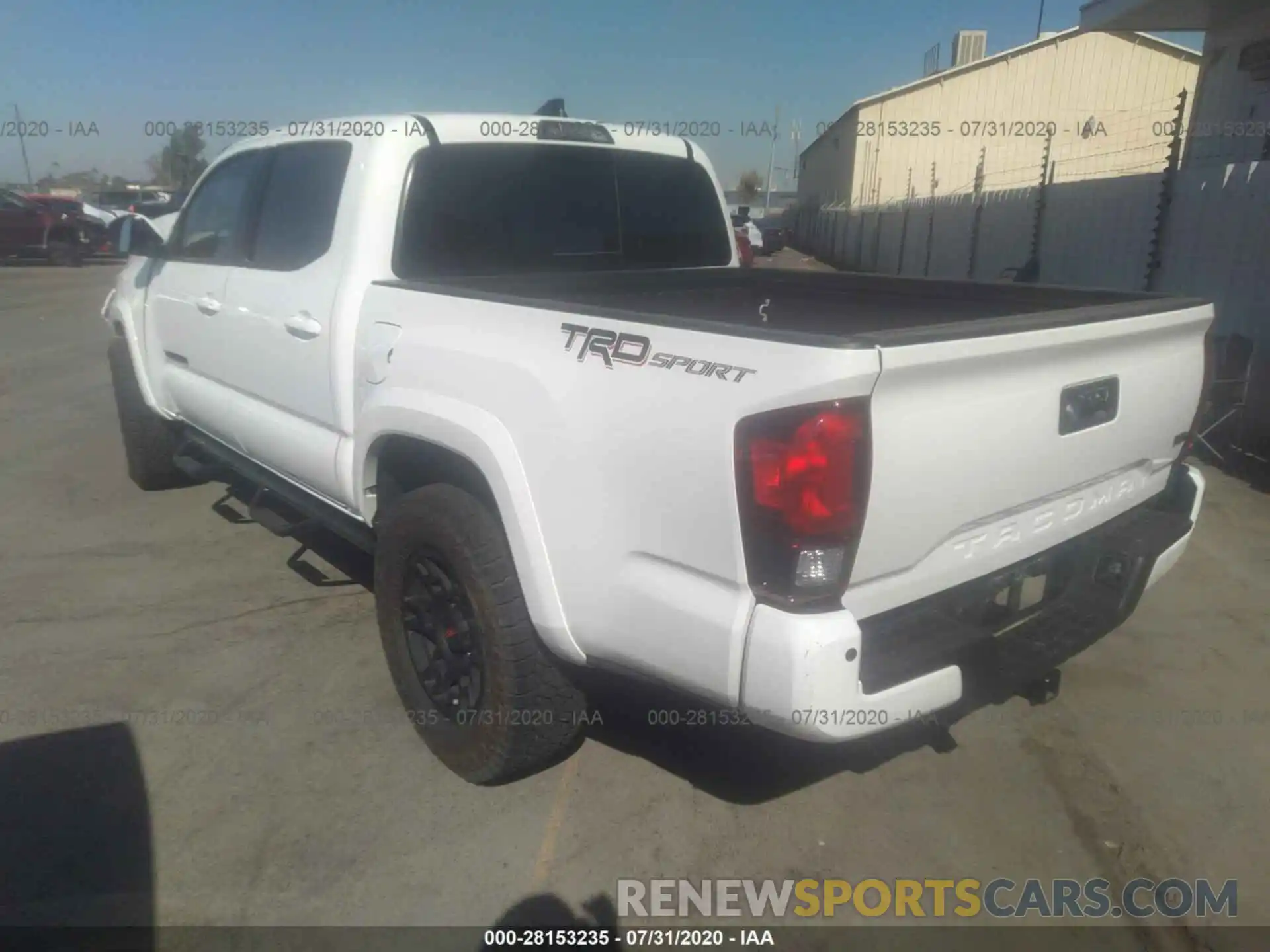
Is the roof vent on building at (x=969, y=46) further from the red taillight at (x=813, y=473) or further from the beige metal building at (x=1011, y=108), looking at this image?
the red taillight at (x=813, y=473)

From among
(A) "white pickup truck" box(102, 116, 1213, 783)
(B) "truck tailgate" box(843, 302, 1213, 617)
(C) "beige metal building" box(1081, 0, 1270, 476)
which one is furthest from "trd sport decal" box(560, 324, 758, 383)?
(C) "beige metal building" box(1081, 0, 1270, 476)

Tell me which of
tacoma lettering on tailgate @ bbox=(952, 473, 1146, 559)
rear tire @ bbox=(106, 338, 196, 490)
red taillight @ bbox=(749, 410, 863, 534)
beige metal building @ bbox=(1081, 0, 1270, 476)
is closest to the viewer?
red taillight @ bbox=(749, 410, 863, 534)

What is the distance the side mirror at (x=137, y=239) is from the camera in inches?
190

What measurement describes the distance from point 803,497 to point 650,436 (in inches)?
15.0

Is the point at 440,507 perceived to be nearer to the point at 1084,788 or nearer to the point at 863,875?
the point at 863,875

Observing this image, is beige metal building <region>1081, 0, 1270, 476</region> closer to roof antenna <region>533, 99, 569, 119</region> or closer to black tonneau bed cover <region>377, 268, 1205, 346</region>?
black tonneau bed cover <region>377, 268, 1205, 346</region>

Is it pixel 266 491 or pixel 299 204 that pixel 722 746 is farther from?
pixel 299 204

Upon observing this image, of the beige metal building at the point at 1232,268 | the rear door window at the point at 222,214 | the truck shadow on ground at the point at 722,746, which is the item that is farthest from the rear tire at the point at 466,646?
the beige metal building at the point at 1232,268

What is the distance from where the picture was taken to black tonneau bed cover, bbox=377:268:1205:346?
9.14ft

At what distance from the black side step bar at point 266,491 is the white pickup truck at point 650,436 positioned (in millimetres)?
24

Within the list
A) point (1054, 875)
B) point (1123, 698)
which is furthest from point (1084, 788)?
point (1123, 698)

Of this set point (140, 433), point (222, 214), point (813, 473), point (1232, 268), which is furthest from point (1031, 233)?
point (813, 473)

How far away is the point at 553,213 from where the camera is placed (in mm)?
3754

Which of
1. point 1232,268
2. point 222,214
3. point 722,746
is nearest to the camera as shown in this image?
point 722,746
